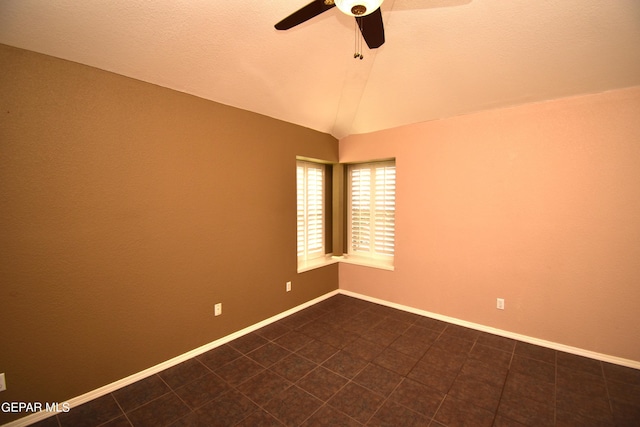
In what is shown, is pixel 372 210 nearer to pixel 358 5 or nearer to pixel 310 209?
pixel 310 209

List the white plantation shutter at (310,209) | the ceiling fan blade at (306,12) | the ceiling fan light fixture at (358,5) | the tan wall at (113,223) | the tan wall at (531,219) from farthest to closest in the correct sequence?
1. the white plantation shutter at (310,209)
2. the tan wall at (531,219)
3. the tan wall at (113,223)
4. the ceiling fan blade at (306,12)
5. the ceiling fan light fixture at (358,5)

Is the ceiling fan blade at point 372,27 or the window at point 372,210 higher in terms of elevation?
the ceiling fan blade at point 372,27

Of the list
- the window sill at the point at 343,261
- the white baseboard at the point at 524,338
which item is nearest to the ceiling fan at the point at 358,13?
the window sill at the point at 343,261

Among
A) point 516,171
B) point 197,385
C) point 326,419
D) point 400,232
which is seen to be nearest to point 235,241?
point 197,385

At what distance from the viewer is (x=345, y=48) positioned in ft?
8.05

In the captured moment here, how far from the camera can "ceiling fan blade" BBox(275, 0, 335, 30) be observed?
1.39 meters

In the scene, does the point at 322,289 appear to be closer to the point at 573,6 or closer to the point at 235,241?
the point at 235,241

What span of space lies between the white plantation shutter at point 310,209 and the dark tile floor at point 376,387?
1.36m

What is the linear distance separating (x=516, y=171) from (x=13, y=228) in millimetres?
4171

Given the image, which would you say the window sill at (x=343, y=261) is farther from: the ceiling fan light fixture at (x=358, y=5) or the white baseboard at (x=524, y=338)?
the ceiling fan light fixture at (x=358, y=5)

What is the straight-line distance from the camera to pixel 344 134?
3979 millimetres

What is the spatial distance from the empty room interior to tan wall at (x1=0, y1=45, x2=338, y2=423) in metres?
0.01

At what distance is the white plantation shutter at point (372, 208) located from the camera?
3883 mm

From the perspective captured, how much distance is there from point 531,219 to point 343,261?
2.39 metres
